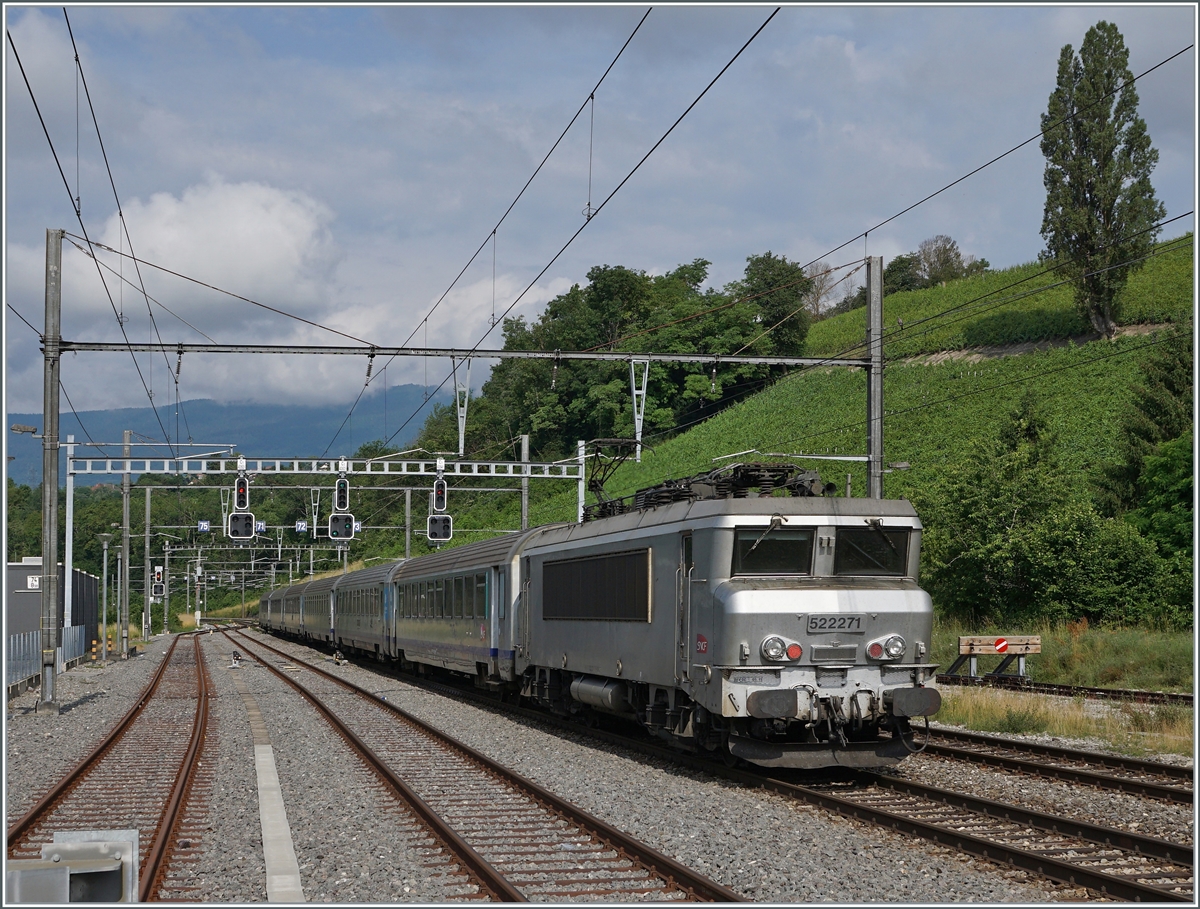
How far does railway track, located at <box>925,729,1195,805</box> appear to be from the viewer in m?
12.0

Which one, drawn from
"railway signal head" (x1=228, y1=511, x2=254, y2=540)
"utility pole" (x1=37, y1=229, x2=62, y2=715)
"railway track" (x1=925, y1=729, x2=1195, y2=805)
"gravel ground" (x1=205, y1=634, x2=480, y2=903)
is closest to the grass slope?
"railway signal head" (x1=228, y1=511, x2=254, y2=540)

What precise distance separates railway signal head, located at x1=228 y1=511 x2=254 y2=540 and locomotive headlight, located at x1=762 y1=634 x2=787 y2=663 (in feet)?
76.4

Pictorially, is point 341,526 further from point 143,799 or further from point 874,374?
point 143,799

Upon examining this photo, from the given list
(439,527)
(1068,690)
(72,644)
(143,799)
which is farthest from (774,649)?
(72,644)

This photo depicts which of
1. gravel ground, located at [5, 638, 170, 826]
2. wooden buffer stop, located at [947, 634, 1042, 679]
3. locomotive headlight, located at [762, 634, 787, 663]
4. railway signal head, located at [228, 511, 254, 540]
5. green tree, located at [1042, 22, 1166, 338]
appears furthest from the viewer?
green tree, located at [1042, 22, 1166, 338]

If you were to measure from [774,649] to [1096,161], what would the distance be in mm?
55486

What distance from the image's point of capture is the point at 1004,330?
74.1 m

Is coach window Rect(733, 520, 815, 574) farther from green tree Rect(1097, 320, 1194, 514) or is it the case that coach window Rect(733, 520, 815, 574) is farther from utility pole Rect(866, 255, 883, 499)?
green tree Rect(1097, 320, 1194, 514)

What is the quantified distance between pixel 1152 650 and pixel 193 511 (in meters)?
87.7

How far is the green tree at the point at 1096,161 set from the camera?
60125 mm

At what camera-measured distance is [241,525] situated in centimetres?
3347

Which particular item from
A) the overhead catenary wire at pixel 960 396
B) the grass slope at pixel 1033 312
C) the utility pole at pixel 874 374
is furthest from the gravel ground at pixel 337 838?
the grass slope at pixel 1033 312

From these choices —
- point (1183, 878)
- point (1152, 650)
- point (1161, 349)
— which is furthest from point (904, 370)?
point (1183, 878)

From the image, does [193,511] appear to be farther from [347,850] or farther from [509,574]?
[347,850]
